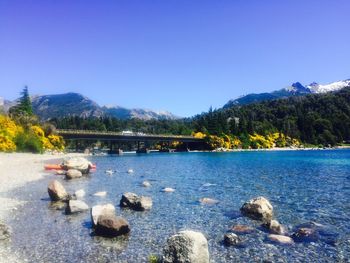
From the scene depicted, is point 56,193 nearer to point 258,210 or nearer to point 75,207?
point 75,207

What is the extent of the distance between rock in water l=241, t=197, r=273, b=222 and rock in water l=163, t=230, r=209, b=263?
10362 millimetres

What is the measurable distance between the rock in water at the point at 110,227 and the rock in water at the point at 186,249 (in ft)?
18.8

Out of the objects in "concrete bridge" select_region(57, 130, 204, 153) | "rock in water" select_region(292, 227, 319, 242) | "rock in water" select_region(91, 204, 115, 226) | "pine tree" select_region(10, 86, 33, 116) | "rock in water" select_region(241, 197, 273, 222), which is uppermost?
"pine tree" select_region(10, 86, 33, 116)

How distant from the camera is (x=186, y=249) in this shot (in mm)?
13062

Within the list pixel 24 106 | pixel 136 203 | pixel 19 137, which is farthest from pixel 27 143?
pixel 136 203

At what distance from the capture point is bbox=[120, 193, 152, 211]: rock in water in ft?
83.5

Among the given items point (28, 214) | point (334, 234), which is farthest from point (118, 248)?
point (334, 234)

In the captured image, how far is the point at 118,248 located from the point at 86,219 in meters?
6.41

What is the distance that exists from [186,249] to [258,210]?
11346 mm

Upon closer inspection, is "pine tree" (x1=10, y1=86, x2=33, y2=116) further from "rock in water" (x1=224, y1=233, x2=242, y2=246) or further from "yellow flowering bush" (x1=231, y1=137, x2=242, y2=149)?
"rock in water" (x1=224, y1=233, x2=242, y2=246)

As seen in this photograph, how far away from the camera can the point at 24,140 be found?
305ft

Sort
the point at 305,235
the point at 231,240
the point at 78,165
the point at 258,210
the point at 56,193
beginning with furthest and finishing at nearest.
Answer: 1. the point at 78,165
2. the point at 56,193
3. the point at 258,210
4. the point at 305,235
5. the point at 231,240

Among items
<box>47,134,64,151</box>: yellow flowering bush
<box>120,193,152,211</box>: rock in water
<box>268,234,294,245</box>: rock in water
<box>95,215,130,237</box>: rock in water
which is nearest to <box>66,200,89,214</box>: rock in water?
<box>120,193,152,211</box>: rock in water

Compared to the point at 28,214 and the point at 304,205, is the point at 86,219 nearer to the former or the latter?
the point at 28,214
